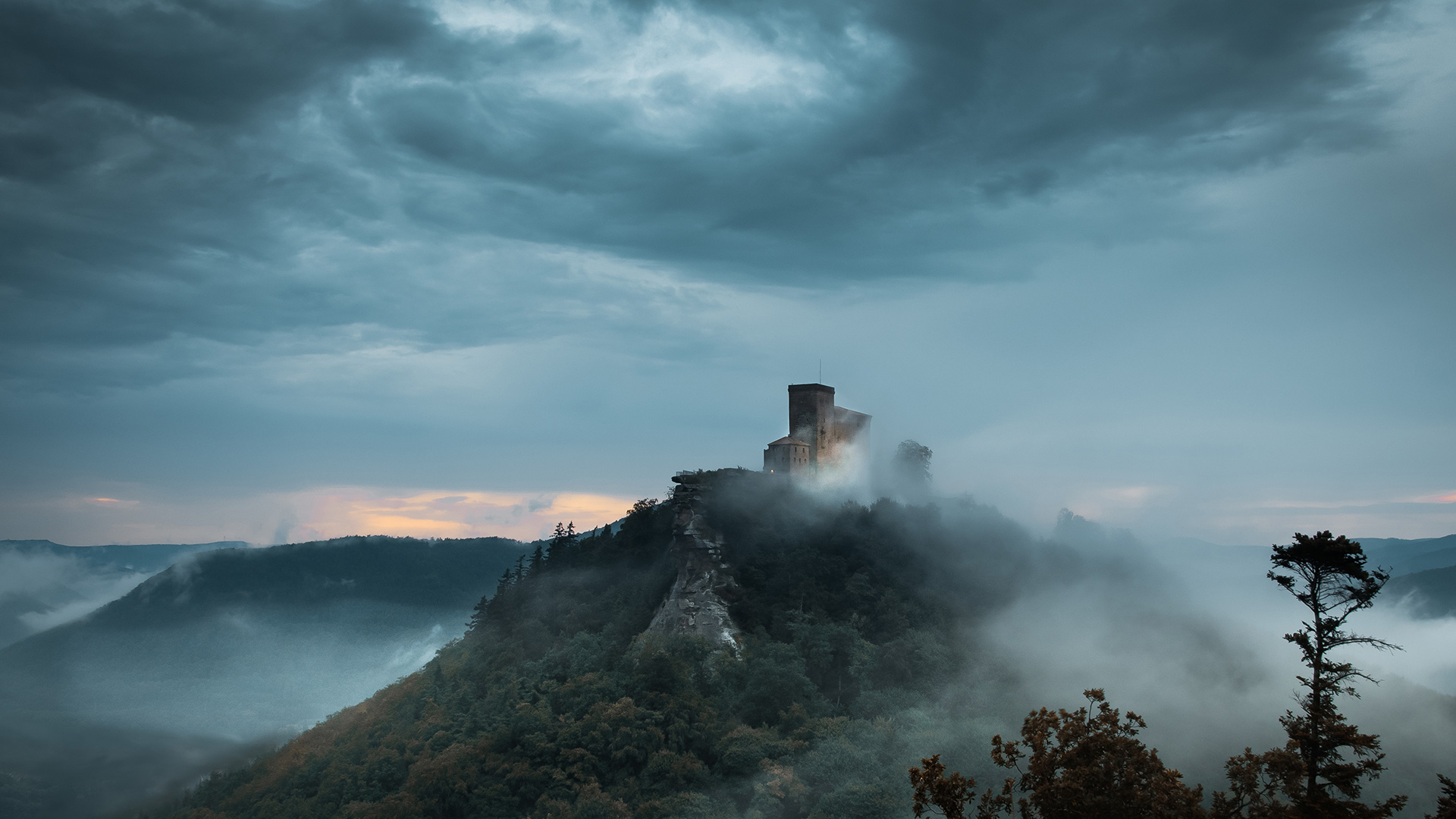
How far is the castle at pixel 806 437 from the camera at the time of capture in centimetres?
9619

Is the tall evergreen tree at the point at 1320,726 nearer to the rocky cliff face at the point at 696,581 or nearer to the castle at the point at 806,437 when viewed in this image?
the rocky cliff face at the point at 696,581

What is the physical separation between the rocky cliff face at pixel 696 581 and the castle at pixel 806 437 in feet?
28.6

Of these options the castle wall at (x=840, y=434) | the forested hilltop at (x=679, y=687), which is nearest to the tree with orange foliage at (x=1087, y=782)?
the forested hilltop at (x=679, y=687)

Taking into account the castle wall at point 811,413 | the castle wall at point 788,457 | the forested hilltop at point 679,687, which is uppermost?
the castle wall at point 811,413

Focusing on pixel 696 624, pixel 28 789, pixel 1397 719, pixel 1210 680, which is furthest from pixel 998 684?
pixel 28 789

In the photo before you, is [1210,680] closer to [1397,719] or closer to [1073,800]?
[1397,719]

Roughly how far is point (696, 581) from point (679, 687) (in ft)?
48.4

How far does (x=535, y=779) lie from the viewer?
7494 cm

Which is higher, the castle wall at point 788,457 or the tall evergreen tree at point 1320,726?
the castle wall at point 788,457

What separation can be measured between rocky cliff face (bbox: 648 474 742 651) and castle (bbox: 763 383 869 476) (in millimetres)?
8730

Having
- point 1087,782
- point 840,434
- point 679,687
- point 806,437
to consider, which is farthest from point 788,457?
point 1087,782

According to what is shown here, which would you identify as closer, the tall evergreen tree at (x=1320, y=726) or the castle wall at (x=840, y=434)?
the tall evergreen tree at (x=1320, y=726)

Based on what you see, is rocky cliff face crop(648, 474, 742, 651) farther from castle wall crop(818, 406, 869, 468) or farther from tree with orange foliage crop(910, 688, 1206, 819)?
tree with orange foliage crop(910, 688, 1206, 819)

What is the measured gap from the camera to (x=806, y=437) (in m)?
97.6
